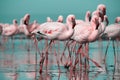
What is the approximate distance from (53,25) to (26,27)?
98.8 inches

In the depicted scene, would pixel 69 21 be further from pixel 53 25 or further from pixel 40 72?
pixel 40 72

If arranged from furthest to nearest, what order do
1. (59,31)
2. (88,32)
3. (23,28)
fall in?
(23,28), (59,31), (88,32)

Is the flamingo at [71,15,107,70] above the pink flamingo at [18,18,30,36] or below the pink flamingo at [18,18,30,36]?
below

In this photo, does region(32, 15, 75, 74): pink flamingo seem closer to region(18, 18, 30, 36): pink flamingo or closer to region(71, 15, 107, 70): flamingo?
region(71, 15, 107, 70): flamingo

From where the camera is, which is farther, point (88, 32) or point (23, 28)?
point (23, 28)

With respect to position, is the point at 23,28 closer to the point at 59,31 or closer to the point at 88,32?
the point at 59,31

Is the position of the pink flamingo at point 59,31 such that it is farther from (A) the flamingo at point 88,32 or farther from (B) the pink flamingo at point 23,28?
(B) the pink flamingo at point 23,28

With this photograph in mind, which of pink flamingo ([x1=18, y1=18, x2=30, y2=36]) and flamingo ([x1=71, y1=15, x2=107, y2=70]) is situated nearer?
flamingo ([x1=71, y1=15, x2=107, y2=70])

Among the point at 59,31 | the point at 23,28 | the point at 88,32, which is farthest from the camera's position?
the point at 23,28

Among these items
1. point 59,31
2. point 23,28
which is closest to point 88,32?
point 59,31

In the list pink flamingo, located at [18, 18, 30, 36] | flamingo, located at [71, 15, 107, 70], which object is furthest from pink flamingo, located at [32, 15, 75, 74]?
pink flamingo, located at [18, 18, 30, 36]

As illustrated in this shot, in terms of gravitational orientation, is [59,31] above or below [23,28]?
below

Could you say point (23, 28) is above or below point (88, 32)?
above

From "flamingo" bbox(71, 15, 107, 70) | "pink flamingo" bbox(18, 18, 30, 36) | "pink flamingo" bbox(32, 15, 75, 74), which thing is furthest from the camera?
"pink flamingo" bbox(18, 18, 30, 36)
